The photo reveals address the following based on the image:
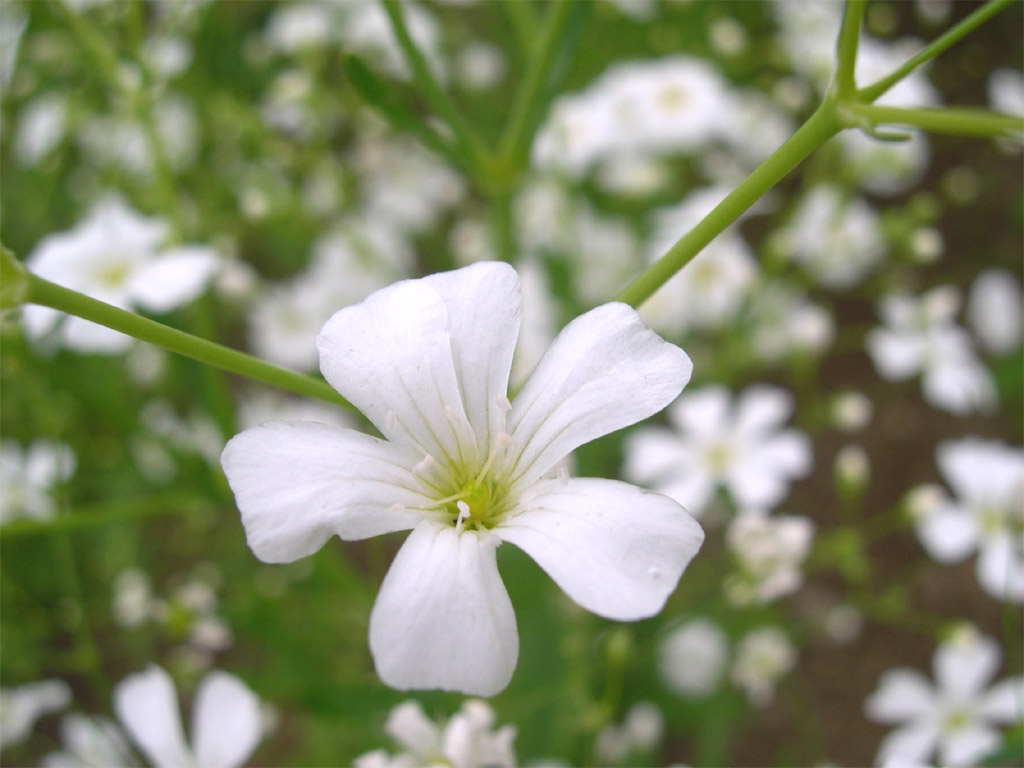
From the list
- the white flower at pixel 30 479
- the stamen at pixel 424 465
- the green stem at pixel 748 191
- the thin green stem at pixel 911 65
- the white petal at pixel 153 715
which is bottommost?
the white petal at pixel 153 715

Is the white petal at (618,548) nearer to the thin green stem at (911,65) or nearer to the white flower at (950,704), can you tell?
the thin green stem at (911,65)

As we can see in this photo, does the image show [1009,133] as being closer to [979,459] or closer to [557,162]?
[979,459]

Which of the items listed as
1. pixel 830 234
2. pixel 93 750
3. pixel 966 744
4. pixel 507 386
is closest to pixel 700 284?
pixel 830 234

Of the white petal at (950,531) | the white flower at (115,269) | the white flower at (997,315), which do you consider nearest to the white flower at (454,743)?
the white flower at (115,269)

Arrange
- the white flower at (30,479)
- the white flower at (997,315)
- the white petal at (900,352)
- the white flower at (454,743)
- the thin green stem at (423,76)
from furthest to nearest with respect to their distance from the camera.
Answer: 1. the white flower at (997,315)
2. the white petal at (900,352)
3. the white flower at (30,479)
4. the thin green stem at (423,76)
5. the white flower at (454,743)

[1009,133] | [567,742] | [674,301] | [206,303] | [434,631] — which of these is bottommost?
[434,631]

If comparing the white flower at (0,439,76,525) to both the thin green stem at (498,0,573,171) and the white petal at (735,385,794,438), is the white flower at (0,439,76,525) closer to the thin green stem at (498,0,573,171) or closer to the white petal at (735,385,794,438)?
the thin green stem at (498,0,573,171)

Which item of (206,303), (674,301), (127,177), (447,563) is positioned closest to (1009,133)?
(447,563)
